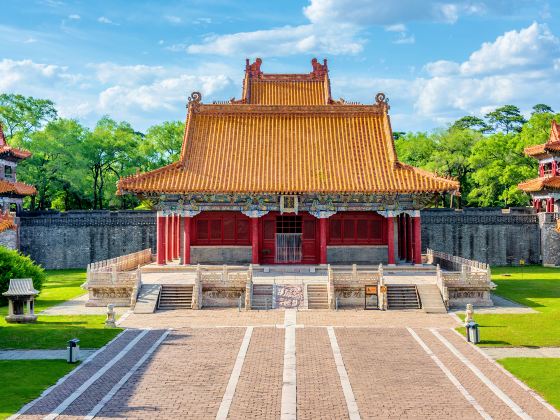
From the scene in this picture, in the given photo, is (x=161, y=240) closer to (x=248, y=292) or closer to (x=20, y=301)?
(x=248, y=292)

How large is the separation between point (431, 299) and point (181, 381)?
15.4 m

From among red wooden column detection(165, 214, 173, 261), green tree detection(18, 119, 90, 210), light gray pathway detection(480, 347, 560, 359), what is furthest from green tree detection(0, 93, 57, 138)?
light gray pathway detection(480, 347, 560, 359)

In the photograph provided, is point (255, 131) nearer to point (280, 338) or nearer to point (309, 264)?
point (309, 264)

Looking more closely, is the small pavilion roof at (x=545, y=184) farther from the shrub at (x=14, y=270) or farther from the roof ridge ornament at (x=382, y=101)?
the shrub at (x=14, y=270)

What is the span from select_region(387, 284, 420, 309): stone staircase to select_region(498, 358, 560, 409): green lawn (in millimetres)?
9992

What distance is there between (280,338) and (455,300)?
11.2 m

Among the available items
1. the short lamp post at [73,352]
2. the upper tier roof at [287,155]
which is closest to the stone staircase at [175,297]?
the upper tier roof at [287,155]

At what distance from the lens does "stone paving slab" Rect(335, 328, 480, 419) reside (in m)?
14.6

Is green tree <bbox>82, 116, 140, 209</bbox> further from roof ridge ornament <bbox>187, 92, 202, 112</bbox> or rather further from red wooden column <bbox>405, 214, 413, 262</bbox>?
red wooden column <bbox>405, 214, 413, 262</bbox>

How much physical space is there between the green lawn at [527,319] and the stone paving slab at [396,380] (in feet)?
11.2

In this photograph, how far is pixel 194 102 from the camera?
39406 millimetres

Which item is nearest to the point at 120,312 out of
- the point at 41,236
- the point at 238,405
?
the point at 238,405

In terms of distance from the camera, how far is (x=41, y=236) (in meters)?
51.2

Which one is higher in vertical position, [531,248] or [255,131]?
[255,131]
